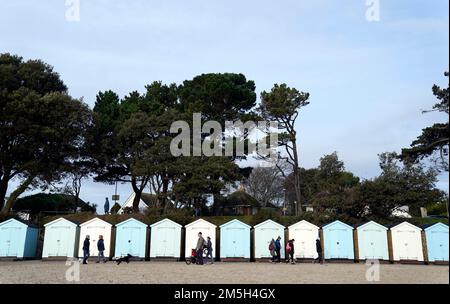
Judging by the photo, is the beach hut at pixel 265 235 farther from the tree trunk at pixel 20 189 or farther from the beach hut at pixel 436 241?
the tree trunk at pixel 20 189

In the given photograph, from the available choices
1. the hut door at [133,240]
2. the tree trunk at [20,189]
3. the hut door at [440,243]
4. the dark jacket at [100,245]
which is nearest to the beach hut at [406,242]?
the hut door at [440,243]

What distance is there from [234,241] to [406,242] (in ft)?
28.3

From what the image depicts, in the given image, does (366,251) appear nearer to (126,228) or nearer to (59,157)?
(126,228)

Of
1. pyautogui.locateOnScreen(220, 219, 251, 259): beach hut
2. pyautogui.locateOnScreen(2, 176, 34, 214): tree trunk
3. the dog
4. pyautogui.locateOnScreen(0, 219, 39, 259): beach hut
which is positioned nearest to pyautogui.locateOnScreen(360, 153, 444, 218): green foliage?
pyautogui.locateOnScreen(220, 219, 251, 259): beach hut

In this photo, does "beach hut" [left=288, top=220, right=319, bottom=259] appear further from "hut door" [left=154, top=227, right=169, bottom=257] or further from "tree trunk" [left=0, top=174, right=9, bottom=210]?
"tree trunk" [left=0, top=174, right=9, bottom=210]

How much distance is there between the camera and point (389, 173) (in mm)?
30766

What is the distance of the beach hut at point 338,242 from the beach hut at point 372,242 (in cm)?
49

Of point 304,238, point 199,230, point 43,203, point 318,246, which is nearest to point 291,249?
point 318,246

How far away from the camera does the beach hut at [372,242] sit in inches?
824

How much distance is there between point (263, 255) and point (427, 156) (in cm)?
1188

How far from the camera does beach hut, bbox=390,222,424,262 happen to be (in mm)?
20578

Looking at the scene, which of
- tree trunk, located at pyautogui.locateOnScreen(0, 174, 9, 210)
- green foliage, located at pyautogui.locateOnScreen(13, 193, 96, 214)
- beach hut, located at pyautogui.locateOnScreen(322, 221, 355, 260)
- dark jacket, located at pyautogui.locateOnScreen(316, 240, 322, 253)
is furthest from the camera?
green foliage, located at pyautogui.locateOnScreen(13, 193, 96, 214)

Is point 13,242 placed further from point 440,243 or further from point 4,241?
Answer: point 440,243

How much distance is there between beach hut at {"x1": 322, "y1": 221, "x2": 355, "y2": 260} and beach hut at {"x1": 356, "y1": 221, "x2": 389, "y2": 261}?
487 mm
